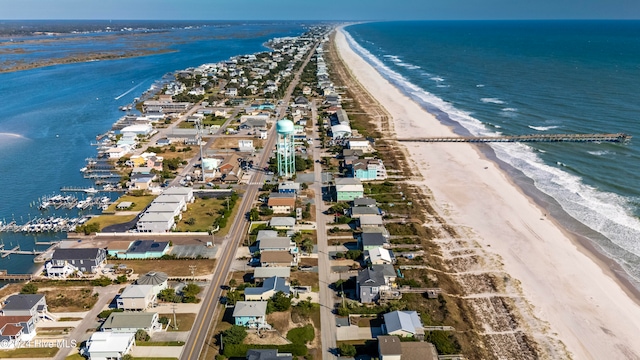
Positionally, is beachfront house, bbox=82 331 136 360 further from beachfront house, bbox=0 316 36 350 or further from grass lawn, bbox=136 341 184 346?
beachfront house, bbox=0 316 36 350

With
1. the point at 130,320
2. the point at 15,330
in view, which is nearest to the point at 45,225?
the point at 15,330

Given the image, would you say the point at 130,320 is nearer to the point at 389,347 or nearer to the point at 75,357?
the point at 75,357

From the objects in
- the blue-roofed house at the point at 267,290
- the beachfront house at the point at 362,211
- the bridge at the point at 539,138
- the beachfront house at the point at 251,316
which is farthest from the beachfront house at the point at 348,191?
the bridge at the point at 539,138

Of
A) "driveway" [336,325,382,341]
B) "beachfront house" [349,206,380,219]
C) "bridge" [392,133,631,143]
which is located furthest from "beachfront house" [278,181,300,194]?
"bridge" [392,133,631,143]

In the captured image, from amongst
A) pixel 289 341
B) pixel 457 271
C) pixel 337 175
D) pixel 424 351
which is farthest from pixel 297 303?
pixel 337 175

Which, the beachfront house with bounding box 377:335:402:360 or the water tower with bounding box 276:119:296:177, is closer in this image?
the beachfront house with bounding box 377:335:402:360
